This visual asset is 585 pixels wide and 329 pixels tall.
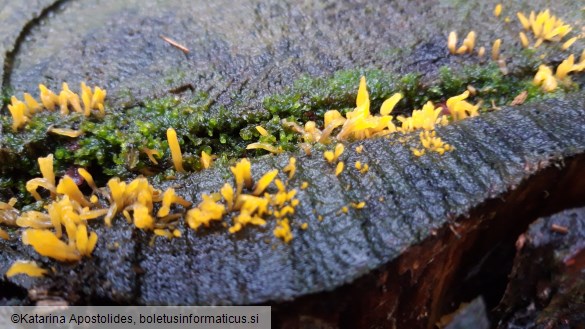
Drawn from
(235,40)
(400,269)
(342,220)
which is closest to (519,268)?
(400,269)

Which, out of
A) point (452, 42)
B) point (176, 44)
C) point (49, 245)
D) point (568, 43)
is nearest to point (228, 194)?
point (49, 245)

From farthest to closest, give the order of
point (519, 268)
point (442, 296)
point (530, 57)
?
point (530, 57) → point (442, 296) → point (519, 268)

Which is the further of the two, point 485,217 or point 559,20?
point 559,20

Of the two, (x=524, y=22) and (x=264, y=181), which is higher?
(x=524, y=22)

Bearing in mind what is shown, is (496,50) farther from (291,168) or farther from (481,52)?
(291,168)

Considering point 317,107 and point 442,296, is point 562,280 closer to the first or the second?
point 442,296

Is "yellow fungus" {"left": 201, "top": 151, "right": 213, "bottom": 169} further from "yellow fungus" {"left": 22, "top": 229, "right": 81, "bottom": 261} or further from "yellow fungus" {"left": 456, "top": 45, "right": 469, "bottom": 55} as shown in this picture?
"yellow fungus" {"left": 456, "top": 45, "right": 469, "bottom": 55}

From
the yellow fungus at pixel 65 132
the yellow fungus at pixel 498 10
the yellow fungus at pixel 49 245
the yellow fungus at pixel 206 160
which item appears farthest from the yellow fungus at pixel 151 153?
the yellow fungus at pixel 498 10
